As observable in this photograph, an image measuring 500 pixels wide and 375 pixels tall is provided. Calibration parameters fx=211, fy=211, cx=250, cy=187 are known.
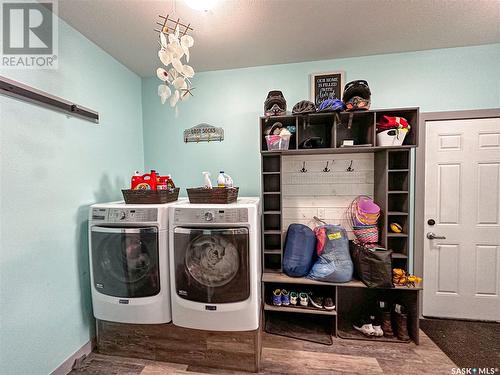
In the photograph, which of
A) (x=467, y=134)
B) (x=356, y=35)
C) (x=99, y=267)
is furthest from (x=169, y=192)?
(x=467, y=134)

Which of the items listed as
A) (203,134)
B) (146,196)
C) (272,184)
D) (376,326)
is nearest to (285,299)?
(376,326)

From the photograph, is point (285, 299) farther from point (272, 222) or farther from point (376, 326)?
point (376, 326)

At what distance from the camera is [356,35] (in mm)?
1786

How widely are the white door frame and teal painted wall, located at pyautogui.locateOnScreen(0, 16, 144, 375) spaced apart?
2.96 metres

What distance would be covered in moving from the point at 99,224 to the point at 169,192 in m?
0.54

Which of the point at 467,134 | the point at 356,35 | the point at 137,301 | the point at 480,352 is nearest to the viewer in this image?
the point at 137,301

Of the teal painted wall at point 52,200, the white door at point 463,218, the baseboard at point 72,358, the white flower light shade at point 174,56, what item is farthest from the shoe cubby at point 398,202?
the baseboard at point 72,358

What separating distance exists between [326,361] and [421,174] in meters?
1.86

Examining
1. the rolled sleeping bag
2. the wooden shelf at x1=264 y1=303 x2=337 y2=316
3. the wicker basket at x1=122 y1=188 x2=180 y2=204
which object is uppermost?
the wicker basket at x1=122 y1=188 x2=180 y2=204

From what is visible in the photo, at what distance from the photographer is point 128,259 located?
1.55 meters

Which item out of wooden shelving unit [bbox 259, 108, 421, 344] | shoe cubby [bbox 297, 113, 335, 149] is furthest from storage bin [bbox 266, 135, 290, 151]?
shoe cubby [bbox 297, 113, 335, 149]

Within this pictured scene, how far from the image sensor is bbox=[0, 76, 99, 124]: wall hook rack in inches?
48.0

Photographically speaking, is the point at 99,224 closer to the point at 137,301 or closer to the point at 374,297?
the point at 137,301

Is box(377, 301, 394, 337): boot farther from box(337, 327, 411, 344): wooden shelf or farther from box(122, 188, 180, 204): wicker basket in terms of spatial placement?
box(122, 188, 180, 204): wicker basket
